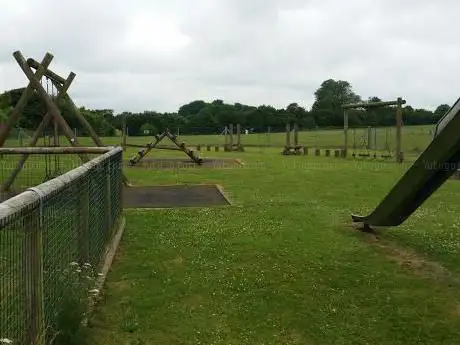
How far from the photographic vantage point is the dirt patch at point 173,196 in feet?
38.4

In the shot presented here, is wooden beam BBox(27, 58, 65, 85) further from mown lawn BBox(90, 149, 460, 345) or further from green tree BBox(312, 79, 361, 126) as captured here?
green tree BBox(312, 79, 361, 126)

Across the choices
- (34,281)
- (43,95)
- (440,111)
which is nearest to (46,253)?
(34,281)

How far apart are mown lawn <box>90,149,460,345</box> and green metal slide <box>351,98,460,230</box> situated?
43 centimetres

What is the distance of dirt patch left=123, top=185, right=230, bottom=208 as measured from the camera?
1172cm

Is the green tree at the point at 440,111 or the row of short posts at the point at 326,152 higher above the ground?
the green tree at the point at 440,111

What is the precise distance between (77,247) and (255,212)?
549 centimetres

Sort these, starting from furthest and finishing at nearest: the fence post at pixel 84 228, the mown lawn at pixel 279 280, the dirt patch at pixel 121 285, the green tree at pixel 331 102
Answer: the green tree at pixel 331 102
the dirt patch at pixel 121 285
the fence post at pixel 84 228
the mown lawn at pixel 279 280

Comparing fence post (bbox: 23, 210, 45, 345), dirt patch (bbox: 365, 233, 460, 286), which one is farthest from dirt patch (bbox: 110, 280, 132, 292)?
dirt patch (bbox: 365, 233, 460, 286)

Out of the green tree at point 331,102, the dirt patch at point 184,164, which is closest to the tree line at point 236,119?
the green tree at point 331,102

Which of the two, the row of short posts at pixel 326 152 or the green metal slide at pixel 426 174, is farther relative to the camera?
the row of short posts at pixel 326 152

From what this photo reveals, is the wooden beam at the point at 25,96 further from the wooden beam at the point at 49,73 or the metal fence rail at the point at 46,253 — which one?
the metal fence rail at the point at 46,253

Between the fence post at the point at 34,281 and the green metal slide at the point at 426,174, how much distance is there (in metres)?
4.28

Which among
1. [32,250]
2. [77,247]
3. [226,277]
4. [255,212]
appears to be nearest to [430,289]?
[226,277]

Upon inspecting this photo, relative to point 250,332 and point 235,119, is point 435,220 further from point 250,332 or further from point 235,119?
point 235,119
